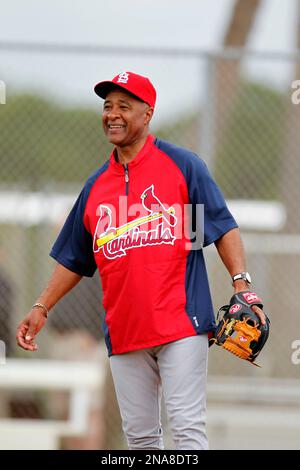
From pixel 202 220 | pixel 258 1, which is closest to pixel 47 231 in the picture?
pixel 202 220

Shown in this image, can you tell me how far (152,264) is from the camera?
17.2 feet

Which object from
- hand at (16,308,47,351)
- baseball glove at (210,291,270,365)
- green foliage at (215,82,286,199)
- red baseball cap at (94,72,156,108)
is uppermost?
green foliage at (215,82,286,199)

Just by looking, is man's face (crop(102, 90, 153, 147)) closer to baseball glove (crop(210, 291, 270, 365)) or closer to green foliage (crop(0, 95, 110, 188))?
baseball glove (crop(210, 291, 270, 365))

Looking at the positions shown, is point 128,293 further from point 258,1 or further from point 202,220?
point 258,1

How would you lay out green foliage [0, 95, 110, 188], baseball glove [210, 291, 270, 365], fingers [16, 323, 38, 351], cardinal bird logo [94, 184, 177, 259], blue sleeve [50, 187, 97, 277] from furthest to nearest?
green foliage [0, 95, 110, 188] → blue sleeve [50, 187, 97, 277] → fingers [16, 323, 38, 351] → cardinal bird logo [94, 184, 177, 259] → baseball glove [210, 291, 270, 365]

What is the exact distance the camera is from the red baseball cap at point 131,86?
5.29 meters

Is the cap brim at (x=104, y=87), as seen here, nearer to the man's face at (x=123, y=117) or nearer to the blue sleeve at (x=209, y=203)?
the man's face at (x=123, y=117)

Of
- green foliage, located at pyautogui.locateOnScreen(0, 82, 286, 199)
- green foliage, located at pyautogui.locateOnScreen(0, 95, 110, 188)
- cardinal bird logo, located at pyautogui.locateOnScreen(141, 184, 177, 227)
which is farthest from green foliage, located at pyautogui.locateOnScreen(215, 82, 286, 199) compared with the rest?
cardinal bird logo, located at pyautogui.locateOnScreen(141, 184, 177, 227)

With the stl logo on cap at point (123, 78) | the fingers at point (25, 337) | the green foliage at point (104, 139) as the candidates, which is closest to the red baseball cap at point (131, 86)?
the stl logo on cap at point (123, 78)

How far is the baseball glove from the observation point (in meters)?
5.13

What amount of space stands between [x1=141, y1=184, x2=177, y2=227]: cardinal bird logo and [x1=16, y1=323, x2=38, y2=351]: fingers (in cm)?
97

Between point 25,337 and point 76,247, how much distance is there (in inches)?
22.9

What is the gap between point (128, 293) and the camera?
529 cm

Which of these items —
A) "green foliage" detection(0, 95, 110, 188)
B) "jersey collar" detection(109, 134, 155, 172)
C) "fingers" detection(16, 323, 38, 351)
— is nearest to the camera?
"jersey collar" detection(109, 134, 155, 172)
